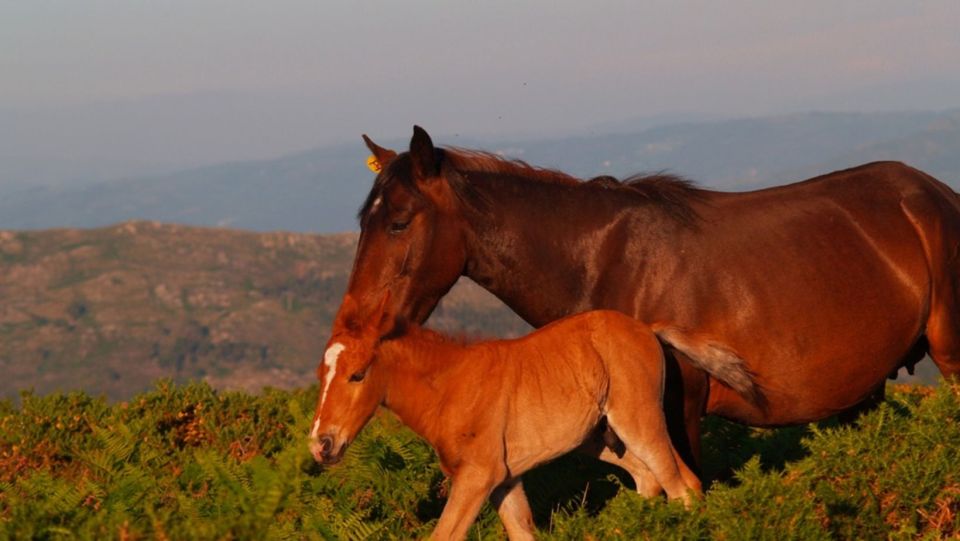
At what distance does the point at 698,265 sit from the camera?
7273 mm

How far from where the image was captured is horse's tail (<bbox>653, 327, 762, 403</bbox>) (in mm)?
6844

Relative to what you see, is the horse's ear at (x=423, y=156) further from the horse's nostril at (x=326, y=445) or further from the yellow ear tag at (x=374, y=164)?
the horse's nostril at (x=326, y=445)

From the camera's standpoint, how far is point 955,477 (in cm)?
669

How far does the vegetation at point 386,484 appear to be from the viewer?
538 centimetres

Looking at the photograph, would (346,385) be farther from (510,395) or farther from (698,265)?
(698,265)

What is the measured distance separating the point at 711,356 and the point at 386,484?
7.98 ft

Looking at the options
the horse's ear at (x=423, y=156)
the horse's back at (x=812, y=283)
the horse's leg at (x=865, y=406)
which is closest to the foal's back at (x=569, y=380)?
the horse's back at (x=812, y=283)

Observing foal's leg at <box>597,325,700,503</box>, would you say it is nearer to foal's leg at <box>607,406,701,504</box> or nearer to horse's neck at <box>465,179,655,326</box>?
foal's leg at <box>607,406,701,504</box>

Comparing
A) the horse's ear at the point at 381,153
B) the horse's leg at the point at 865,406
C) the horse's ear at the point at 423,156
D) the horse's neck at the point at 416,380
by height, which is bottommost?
the horse's leg at the point at 865,406

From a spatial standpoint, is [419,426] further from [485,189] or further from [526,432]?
[485,189]

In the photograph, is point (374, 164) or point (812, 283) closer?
point (812, 283)

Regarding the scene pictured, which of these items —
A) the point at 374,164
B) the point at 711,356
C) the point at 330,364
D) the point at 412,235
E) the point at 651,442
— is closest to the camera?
the point at 330,364

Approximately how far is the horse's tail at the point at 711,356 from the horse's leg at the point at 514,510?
4.44 feet

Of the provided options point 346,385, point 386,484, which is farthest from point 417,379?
point 386,484
